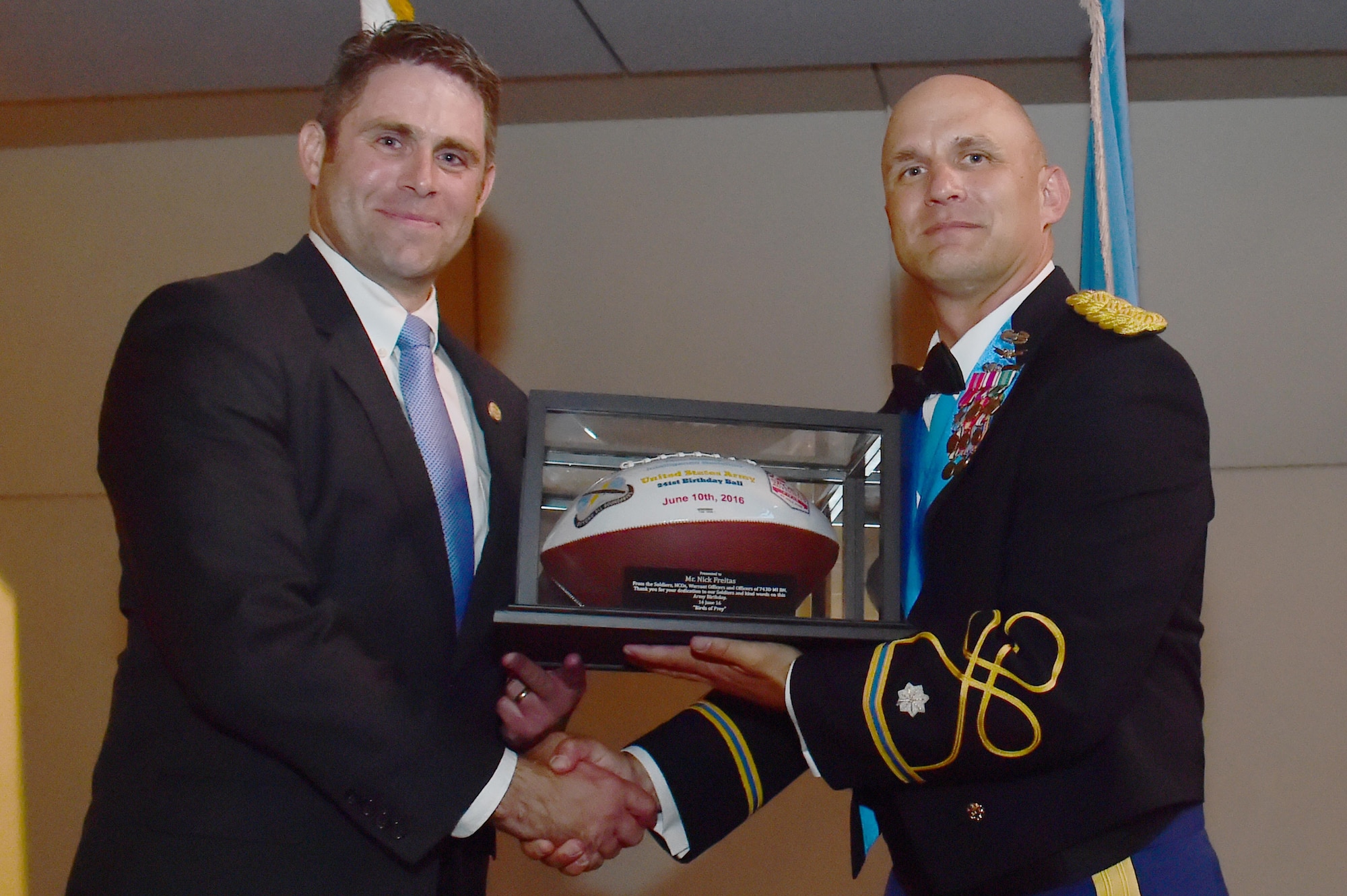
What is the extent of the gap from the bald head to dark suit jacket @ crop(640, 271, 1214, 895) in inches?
10.2

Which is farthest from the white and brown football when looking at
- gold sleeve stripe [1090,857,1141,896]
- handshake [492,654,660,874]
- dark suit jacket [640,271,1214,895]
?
gold sleeve stripe [1090,857,1141,896]

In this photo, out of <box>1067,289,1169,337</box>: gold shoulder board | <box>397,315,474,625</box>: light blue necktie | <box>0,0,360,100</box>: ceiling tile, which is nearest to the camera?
<box>1067,289,1169,337</box>: gold shoulder board

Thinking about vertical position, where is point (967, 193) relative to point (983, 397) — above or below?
above

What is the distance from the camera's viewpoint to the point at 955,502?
1579mm

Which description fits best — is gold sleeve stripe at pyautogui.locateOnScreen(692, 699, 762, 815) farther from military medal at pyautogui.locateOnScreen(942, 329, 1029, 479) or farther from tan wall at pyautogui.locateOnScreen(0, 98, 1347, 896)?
tan wall at pyautogui.locateOnScreen(0, 98, 1347, 896)

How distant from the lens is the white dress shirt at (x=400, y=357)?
1.79 metres

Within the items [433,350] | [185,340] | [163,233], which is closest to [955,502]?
[433,350]

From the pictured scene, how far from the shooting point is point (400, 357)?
1809 mm

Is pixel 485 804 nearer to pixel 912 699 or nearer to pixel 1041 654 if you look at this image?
pixel 912 699

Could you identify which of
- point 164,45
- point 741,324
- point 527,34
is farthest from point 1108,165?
point 164,45

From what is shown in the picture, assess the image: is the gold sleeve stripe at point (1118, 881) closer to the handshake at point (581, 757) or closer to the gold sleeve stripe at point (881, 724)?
the gold sleeve stripe at point (881, 724)

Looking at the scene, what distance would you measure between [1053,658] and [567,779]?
0.74 metres

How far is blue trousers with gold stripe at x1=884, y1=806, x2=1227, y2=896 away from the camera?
56.0 inches

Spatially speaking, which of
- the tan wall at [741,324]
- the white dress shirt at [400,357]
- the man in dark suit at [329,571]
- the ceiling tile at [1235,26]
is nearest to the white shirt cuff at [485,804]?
the man in dark suit at [329,571]
